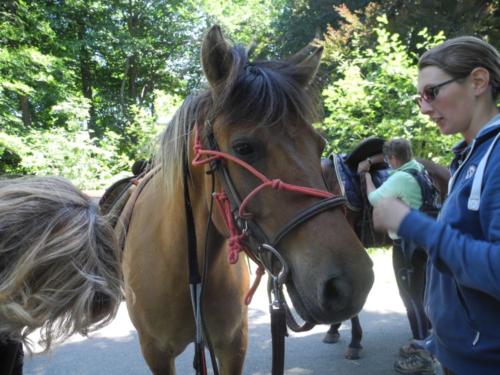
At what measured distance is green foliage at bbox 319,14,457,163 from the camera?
22.0ft

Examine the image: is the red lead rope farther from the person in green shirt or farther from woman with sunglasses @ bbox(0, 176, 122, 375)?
the person in green shirt

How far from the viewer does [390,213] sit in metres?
1.26

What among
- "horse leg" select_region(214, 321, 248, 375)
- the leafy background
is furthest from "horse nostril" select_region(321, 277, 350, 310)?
"horse leg" select_region(214, 321, 248, 375)

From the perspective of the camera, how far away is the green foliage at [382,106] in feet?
22.0

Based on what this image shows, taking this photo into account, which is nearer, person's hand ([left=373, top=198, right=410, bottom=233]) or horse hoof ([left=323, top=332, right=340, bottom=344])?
person's hand ([left=373, top=198, right=410, bottom=233])

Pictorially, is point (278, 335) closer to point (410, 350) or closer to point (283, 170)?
point (283, 170)

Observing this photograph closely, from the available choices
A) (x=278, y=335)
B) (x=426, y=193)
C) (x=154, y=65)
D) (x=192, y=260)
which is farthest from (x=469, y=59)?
(x=154, y=65)

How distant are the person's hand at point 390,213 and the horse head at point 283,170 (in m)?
0.12

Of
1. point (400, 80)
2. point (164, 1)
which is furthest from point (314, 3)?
point (400, 80)

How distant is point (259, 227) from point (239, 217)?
0.09 metres

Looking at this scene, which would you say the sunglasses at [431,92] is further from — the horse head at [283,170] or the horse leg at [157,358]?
the horse leg at [157,358]

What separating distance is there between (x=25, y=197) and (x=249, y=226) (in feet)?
2.52

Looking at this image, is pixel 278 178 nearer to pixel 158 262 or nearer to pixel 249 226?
pixel 249 226

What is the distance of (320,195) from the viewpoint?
56.2 inches
